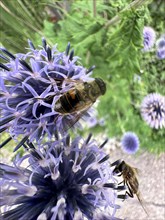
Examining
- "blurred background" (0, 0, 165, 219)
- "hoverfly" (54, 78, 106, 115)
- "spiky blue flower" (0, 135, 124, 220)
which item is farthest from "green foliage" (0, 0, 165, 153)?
"spiky blue flower" (0, 135, 124, 220)

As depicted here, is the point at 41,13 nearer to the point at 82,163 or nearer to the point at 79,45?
the point at 79,45

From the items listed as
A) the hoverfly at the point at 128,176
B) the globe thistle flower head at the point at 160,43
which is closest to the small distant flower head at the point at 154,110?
the globe thistle flower head at the point at 160,43

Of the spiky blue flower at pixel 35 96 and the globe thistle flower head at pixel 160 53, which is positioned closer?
the spiky blue flower at pixel 35 96

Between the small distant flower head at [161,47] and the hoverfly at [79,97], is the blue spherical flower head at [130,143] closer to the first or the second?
the small distant flower head at [161,47]

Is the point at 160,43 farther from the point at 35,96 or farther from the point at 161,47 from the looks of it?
the point at 35,96

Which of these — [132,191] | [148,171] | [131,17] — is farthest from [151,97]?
[132,191]
